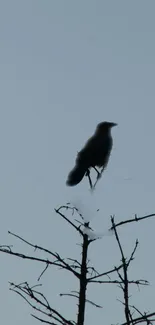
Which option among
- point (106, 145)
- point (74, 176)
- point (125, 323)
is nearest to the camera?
point (125, 323)

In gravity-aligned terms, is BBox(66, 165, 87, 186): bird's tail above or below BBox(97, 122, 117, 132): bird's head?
below

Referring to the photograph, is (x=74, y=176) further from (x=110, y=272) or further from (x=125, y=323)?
(x=125, y=323)

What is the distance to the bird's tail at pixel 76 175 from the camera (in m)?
5.70

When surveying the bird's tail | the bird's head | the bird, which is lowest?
the bird's tail

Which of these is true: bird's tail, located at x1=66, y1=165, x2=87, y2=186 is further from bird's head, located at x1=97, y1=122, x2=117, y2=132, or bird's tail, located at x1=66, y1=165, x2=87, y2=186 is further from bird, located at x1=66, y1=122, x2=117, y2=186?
bird's head, located at x1=97, y1=122, x2=117, y2=132

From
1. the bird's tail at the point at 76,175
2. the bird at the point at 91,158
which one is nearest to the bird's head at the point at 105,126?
the bird at the point at 91,158

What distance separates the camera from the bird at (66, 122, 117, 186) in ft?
18.8

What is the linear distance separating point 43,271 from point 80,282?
29 centimetres

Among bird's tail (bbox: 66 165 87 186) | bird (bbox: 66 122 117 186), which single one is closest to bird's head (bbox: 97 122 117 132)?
bird (bbox: 66 122 117 186)

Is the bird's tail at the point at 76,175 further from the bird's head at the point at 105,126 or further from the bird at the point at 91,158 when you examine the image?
the bird's head at the point at 105,126

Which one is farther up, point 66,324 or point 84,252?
point 84,252

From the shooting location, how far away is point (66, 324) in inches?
187

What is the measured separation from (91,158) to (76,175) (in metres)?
0.20

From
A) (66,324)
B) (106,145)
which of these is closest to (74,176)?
(106,145)
